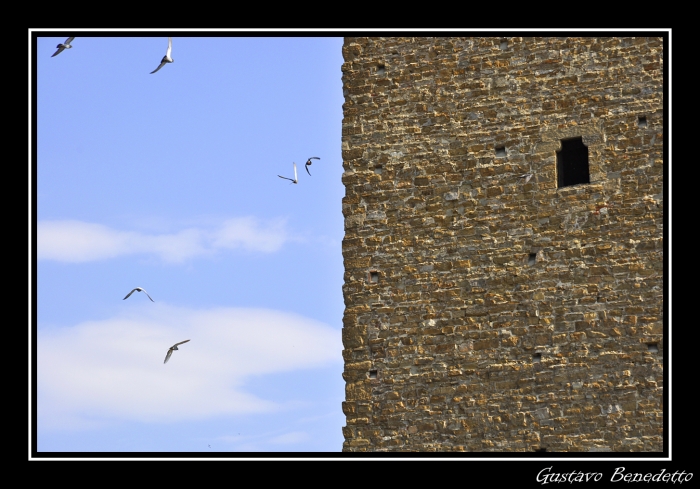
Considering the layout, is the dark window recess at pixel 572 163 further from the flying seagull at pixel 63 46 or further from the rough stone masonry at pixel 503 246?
the flying seagull at pixel 63 46

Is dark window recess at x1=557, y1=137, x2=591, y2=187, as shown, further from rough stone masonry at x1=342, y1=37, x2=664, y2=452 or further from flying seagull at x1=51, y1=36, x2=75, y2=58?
flying seagull at x1=51, y1=36, x2=75, y2=58

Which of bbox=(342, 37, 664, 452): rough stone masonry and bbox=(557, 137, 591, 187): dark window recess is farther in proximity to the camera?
Answer: bbox=(557, 137, 591, 187): dark window recess

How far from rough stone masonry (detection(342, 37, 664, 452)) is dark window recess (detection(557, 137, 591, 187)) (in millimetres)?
32

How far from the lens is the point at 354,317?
16.5 m

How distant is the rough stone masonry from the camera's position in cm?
1559

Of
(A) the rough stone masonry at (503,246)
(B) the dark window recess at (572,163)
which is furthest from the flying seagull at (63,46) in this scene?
(B) the dark window recess at (572,163)

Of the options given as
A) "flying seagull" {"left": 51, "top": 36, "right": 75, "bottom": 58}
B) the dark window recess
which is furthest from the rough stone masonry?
"flying seagull" {"left": 51, "top": 36, "right": 75, "bottom": 58}

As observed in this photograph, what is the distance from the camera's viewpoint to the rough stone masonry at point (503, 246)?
51.2 ft

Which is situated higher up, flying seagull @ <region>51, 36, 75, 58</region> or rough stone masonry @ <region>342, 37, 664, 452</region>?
flying seagull @ <region>51, 36, 75, 58</region>

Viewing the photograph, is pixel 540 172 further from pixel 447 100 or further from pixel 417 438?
pixel 417 438

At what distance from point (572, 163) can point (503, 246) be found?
1.04 metres

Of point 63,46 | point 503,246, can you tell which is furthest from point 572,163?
point 63,46

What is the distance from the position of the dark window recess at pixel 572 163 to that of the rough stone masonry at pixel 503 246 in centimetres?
3

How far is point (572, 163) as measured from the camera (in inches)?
639
